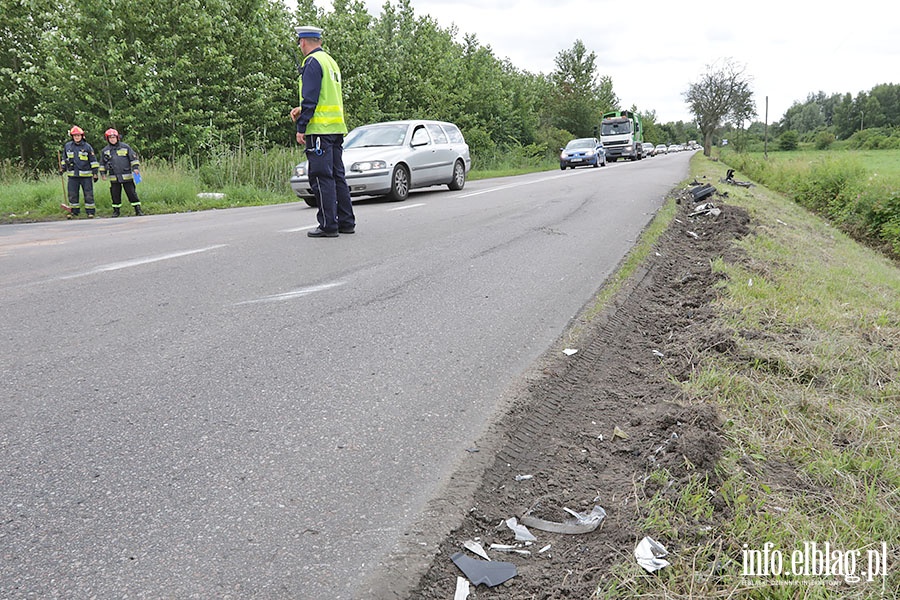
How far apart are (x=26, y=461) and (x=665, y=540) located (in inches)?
92.4

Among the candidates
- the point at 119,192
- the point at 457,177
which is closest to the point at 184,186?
the point at 119,192

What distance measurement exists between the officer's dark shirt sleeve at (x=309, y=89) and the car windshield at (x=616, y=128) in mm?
42128

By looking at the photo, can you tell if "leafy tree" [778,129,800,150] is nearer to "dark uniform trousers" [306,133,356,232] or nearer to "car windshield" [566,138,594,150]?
"car windshield" [566,138,594,150]

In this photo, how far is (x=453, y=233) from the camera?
8.35 meters

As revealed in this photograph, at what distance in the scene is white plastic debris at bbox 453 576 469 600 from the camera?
1.83m

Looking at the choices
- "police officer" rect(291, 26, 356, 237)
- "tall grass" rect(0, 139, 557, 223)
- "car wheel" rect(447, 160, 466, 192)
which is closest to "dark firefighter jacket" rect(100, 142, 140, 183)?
"tall grass" rect(0, 139, 557, 223)

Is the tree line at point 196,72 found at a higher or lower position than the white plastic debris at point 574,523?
higher

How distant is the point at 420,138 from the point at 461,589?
13386 mm

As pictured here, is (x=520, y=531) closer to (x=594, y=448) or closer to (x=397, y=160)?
(x=594, y=448)

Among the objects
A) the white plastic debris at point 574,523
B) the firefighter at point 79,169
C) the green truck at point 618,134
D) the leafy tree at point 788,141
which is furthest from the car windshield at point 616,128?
the white plastic debris at point 574,523

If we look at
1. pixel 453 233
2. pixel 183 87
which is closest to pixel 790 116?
pixel 183 87

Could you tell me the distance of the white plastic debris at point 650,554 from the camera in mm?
1871

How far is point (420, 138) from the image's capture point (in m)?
14.4

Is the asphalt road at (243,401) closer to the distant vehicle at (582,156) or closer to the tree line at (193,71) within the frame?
the tree line at (193,71)
